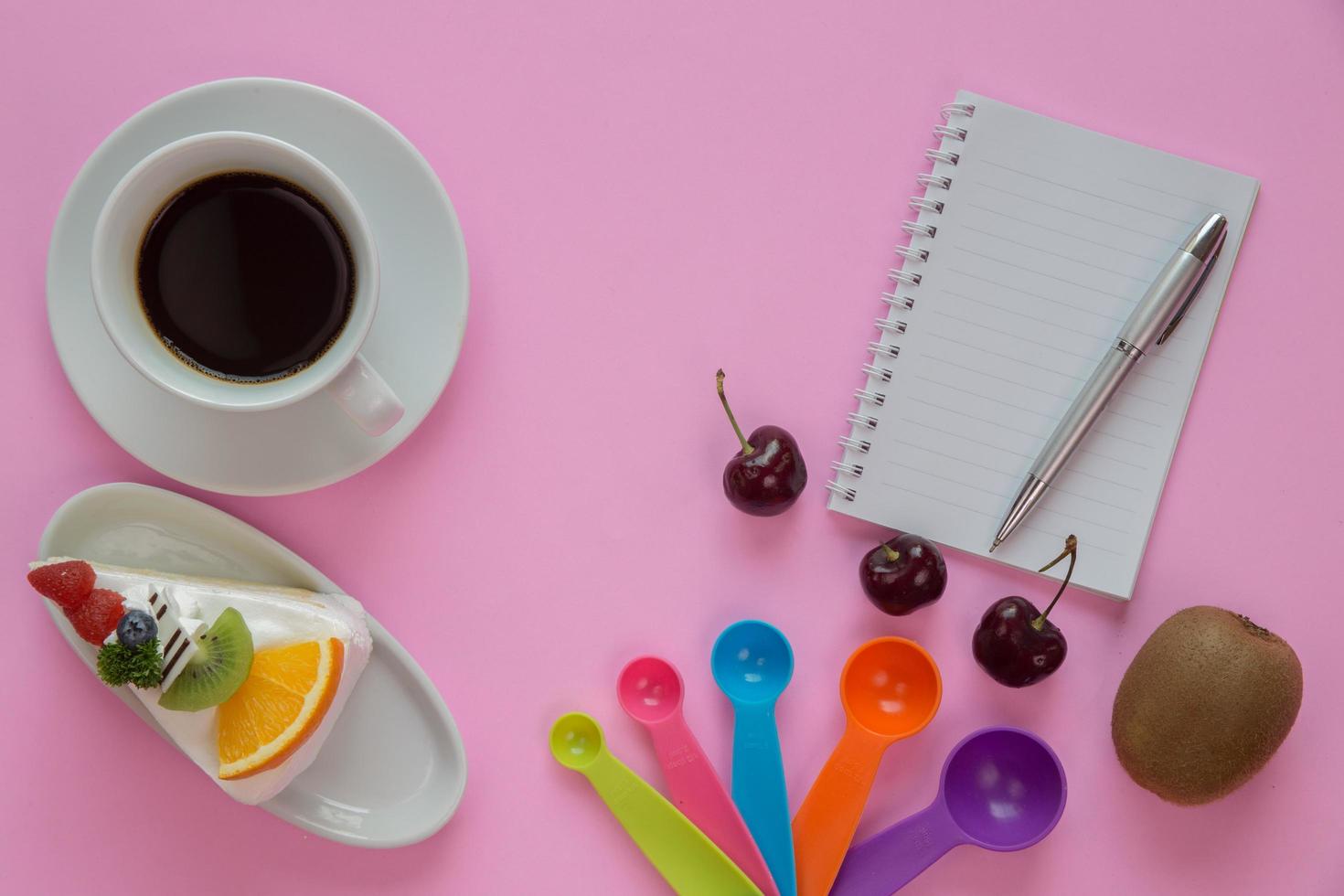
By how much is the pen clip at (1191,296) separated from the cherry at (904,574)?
1.12 ft

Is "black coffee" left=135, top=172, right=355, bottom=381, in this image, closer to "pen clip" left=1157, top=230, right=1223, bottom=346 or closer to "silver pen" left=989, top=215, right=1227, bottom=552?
"silver pen" left=989, top=215, right=1227, bottom=552

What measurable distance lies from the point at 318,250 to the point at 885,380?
1.94ft

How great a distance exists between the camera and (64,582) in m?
0.85

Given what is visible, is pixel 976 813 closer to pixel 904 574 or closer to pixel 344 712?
pixel 904 574

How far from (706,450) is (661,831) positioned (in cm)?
41

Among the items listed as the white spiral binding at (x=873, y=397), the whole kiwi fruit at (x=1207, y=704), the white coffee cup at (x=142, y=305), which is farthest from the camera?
the white spiral binding at (x=873, y=397)

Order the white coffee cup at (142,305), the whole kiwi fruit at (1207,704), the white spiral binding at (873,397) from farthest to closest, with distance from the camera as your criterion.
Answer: the white spiral binding at (873,397) < the whole kiwi fruit at (1207,704) < the white coffee cup at (142,305)

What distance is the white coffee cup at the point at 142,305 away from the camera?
0.79 metres

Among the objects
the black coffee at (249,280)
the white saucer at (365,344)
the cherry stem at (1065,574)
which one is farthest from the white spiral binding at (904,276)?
the black coffee at (249,280)

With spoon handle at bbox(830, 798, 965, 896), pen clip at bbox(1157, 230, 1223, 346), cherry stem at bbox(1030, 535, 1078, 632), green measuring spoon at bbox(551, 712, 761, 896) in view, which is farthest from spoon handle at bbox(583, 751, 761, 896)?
pen clip at bbox(1157, 230, 1223, 346)

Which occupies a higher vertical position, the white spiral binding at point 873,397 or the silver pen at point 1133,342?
the silver pen at point 1133,342

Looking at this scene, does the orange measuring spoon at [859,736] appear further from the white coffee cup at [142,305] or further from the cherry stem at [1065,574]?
the white coffee cup at [142,305]

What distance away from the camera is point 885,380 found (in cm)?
103

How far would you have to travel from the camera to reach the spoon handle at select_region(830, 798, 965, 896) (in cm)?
101
